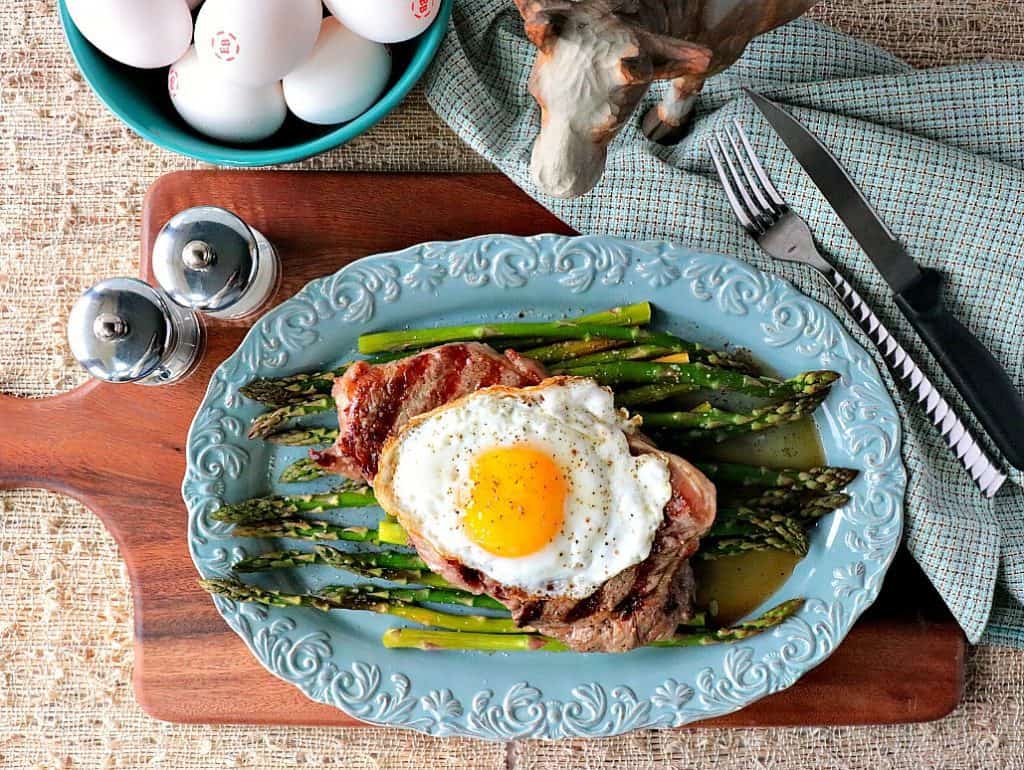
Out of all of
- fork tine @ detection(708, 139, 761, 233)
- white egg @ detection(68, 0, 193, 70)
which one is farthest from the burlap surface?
fork tine @ detection(708, 139, 761, 233)

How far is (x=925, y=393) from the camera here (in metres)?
3.00

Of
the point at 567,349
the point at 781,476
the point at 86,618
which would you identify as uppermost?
the point at 567,349

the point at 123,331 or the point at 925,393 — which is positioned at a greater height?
the point at 925,393

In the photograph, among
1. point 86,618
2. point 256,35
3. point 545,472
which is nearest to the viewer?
point 256,35

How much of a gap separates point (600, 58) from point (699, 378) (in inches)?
51.5

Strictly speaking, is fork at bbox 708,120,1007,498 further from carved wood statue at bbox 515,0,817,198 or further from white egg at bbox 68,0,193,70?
white egg at bbox 68,0,193,70

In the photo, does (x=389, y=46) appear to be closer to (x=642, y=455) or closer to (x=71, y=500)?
(x=642, y=455)

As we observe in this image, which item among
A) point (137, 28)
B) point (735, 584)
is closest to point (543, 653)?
point (735, 584)

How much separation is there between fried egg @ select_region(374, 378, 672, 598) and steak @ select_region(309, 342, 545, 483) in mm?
80

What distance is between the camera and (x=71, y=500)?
3404mm

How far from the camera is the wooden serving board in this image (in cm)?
318

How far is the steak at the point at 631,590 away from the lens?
9.12 feet

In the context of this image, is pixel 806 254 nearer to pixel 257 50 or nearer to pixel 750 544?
pixel 750 544

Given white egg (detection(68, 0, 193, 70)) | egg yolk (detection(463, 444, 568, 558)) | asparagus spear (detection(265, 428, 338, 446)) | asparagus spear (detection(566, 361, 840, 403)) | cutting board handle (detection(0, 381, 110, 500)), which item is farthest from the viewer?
cutting board handle (detection(0, 381, 110, 500))
